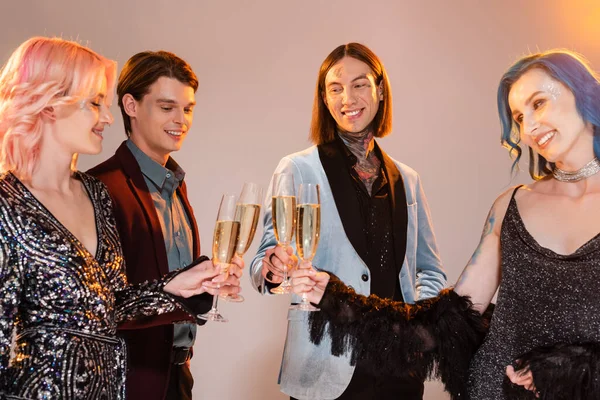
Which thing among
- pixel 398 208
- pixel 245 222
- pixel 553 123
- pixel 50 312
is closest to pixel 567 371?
pixel 553 123

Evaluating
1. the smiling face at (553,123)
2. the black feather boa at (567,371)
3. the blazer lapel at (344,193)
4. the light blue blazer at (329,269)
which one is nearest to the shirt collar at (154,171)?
the light blue blazer at (329,269)

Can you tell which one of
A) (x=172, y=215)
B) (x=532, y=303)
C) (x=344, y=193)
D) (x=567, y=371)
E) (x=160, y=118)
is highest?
(x=160, y=118)

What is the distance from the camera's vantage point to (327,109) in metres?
2.87

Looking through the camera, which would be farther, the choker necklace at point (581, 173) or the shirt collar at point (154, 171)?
the shirt collar at point (154, 171)

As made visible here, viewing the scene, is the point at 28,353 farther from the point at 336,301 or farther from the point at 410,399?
the point at 410,399

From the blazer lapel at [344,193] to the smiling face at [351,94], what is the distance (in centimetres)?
12

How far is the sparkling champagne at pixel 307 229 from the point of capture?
1.97 meters

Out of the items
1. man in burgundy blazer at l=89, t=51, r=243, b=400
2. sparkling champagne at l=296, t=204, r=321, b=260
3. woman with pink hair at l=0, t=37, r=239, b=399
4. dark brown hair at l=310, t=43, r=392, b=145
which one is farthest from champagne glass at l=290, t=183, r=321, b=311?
dark brown hair at l=310, t=43, r=392, b=145

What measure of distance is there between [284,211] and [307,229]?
0.29 ft

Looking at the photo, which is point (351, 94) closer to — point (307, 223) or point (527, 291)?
point (307, 223)

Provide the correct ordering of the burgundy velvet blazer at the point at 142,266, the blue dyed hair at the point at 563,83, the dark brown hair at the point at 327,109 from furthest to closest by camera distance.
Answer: the dark brown hair at the point at 327,109
the burgundy velvet blazer at the point at 142,266
the blue dyed hair at the point at 563,83

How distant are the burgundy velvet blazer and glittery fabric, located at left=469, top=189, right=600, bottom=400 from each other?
1.02 m

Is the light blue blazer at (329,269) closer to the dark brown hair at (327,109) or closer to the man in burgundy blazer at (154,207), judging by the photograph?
the dark brown hair at (327,109)

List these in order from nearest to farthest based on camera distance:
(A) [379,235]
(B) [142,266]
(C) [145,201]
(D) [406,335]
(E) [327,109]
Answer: (D) [406,335]
(B) [142,266]
(C) [145,201]
(A) [379,235]
(E) [327,109]
